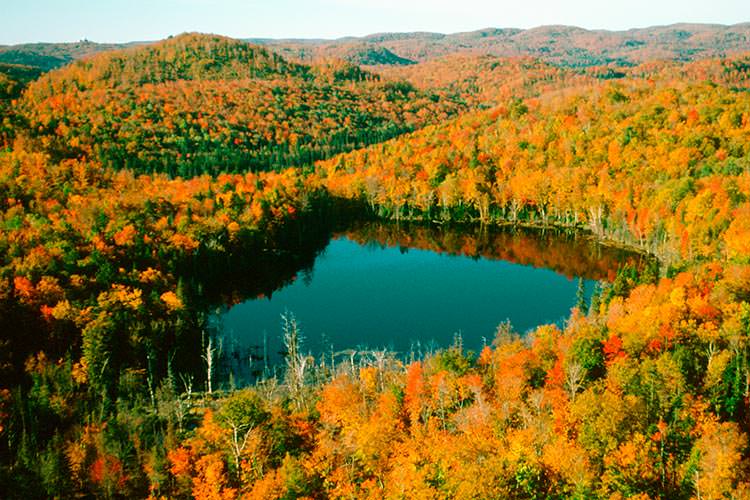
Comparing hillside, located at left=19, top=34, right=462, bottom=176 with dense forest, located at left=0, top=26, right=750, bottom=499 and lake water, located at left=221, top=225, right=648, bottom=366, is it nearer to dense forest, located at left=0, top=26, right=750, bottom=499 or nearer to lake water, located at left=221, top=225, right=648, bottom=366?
dense forest, located at left=0, top=26, right=750, bottom=499

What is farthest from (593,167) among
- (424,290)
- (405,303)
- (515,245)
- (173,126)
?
(173,126)

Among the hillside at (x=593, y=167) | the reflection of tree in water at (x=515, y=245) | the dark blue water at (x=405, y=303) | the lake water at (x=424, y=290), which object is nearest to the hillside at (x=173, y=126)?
the hillside at (x=593, y=167)

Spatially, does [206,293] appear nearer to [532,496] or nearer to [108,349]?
[108,349]

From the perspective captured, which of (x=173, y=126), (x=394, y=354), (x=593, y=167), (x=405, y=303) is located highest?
(x=173, y=126)

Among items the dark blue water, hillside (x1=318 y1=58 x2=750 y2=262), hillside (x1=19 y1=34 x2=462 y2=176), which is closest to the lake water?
the dark blue water

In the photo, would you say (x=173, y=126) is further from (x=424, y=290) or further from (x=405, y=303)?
(x=405, y=303)

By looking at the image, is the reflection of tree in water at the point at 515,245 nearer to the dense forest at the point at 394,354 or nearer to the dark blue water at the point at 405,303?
the dense forest at the point at 394,354
